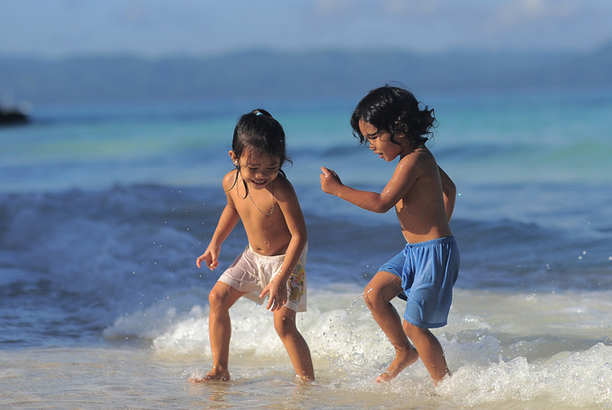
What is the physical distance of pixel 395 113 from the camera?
3.14 meters

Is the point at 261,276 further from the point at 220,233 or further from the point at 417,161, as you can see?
the point at 417,161

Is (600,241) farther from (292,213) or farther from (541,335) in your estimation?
(292,213)

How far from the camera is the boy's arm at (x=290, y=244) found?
3312mm

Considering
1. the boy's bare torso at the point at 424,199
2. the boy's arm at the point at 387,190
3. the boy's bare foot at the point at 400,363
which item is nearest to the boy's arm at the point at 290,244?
the boy's arm at the point at 387,190

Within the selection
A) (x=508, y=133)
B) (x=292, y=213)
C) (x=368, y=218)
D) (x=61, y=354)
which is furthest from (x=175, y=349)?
(x=508, y=133)

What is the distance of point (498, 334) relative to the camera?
430cm

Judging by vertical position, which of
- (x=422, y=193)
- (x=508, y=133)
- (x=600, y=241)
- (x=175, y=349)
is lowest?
(x=175, y=349)

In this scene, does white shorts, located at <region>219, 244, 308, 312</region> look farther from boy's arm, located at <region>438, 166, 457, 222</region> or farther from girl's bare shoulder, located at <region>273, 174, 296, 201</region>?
boy's arm, located at <region>438, 166, 457, 222</region>

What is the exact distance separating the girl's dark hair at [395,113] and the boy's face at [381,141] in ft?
0.06

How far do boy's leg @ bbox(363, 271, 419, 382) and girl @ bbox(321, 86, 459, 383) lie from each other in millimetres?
101

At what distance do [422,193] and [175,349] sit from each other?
6.64ft

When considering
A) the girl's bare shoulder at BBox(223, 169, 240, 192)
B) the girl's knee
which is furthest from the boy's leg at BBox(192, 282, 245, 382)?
the girl's bare shoulder at BBox(223, 169, 240, 192)

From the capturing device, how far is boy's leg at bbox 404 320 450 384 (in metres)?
3.21

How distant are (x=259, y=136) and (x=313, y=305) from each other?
6.58ft
